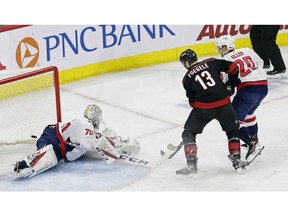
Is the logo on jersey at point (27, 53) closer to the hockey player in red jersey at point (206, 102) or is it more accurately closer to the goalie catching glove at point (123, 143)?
the goalie catching glove at point (123, 143)

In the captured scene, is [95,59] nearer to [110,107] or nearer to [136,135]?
[110,107]

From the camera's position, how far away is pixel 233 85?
614 centimetres

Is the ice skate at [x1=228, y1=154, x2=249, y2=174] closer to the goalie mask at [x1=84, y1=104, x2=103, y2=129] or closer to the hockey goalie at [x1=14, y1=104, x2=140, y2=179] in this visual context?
the hockey goalie at [x1=14, y1=104, x2=140, y2=179]

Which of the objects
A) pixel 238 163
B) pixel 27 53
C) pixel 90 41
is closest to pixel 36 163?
pixel 238 163

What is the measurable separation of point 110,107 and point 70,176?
1471 mm

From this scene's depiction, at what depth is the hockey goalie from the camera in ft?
20.2

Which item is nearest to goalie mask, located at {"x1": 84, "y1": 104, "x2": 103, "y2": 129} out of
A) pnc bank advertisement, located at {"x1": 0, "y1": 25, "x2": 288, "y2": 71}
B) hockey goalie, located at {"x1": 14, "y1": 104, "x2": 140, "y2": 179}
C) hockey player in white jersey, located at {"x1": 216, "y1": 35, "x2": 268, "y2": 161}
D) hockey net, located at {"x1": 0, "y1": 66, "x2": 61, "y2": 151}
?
hockey goalie, located at {"x1": 14, "y1": 104, "x2": 140, "y2": 179}

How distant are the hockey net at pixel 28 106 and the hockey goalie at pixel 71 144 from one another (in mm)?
273

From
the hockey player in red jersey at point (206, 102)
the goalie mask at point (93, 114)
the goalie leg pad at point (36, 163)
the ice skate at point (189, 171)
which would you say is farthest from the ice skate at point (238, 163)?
the goalie leg pad at point (36, 163)

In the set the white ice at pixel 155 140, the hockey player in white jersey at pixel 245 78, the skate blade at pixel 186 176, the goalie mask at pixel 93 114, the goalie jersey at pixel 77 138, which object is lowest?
the white ice at pixel 155 140

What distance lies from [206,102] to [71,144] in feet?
2.92

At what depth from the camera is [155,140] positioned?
6762 millimetres

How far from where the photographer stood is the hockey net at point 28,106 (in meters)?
6.55

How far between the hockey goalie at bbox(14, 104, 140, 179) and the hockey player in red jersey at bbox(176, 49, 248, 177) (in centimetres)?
51
